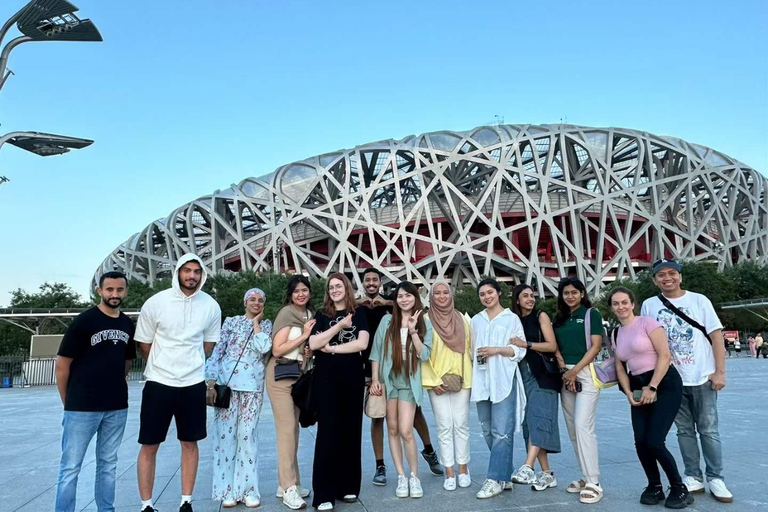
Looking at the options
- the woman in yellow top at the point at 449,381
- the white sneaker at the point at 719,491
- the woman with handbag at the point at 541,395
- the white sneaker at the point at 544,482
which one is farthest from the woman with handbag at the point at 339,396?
the white sneaker at the point at 719,491

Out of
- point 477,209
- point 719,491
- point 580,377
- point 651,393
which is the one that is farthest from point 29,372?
point 477,209

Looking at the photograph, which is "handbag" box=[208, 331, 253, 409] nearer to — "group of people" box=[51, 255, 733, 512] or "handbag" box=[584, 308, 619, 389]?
"group of people" box=[51, 255, 733, 512]

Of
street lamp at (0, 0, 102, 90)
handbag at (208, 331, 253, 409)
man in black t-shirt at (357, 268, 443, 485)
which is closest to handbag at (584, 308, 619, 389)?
man in black t-shirt at (357, 268, 443, 485)

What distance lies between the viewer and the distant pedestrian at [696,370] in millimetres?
4820

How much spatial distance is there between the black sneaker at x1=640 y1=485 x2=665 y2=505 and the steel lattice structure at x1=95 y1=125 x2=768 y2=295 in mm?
36961

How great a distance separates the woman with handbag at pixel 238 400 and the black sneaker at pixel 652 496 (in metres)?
3.45

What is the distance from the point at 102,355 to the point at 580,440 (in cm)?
424

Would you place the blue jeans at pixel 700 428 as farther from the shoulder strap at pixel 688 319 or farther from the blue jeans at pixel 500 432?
the blue jeans at pixel 500 432

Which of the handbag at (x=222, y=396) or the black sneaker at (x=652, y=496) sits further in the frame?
the handbag at (x=222, y=396)

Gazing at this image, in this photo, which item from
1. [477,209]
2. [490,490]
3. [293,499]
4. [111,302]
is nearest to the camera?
[111,302]

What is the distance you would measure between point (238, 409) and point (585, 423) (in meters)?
3.34

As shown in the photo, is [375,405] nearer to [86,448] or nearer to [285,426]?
[285,426]

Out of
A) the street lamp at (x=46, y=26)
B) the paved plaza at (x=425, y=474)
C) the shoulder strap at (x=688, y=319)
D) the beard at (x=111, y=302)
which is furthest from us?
the street lamp at (x=46, y=26)

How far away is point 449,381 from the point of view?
523 centimetres
